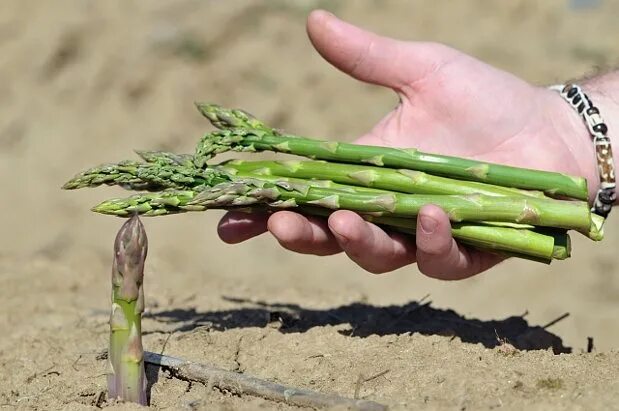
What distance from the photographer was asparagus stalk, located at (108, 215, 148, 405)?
2816mm

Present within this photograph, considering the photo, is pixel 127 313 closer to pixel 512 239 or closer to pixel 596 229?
pixel 512 239

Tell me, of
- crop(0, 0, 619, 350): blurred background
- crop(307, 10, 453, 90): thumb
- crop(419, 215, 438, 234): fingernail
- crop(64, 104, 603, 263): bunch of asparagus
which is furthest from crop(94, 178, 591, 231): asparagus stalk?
crop(0, 0, 619, 350): blurred background

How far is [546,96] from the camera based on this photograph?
165 inches

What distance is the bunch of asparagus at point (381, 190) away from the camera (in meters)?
3.37

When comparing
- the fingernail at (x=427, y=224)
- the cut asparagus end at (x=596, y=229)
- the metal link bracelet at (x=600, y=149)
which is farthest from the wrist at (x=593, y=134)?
the fingernail at (x=427, y=224)

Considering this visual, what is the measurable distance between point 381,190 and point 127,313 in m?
1.21

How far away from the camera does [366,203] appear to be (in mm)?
3430

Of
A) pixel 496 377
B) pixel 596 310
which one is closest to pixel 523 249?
pixel 496 377

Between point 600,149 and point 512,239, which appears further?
point 600,149

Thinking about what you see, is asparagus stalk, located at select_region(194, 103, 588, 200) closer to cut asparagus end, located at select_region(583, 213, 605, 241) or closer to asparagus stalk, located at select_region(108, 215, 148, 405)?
cut asparagus end, located at select_region(583, 213, 605, 241)

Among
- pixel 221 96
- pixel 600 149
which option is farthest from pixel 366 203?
pixel 221 96

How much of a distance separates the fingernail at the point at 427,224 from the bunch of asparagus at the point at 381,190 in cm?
11

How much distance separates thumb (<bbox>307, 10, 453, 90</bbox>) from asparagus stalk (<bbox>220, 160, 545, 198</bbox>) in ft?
2.42

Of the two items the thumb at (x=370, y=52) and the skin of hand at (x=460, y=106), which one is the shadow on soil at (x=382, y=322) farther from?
the thumb at (x=370, y=52)
